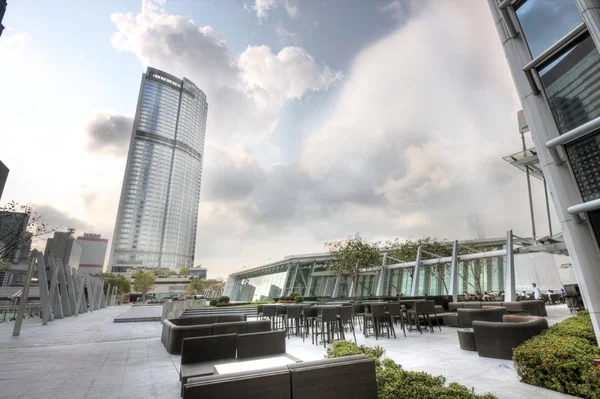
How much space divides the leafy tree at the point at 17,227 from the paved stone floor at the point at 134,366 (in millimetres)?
→ 3074

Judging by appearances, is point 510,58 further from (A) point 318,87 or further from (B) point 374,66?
(A) point 318,87

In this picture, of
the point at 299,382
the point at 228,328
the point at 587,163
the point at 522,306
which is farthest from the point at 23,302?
the point at 522,306

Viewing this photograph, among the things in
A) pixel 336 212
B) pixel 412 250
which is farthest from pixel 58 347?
pixel 336 212

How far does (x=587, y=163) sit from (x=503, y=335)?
3.43 metres

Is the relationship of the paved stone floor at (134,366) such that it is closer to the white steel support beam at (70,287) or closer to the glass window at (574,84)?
the glass window at (574,84)

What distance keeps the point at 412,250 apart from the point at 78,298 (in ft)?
94.1

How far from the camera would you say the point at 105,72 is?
16.0m

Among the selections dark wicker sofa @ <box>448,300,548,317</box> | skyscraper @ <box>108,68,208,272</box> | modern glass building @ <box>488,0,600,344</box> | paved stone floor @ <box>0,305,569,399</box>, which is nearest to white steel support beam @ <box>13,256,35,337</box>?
paved stone floor @ <box>0,305,569,399</box>

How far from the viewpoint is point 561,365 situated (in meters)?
3.55

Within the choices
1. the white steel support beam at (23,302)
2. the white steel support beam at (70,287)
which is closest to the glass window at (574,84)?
the white steel support beam at (23,302)

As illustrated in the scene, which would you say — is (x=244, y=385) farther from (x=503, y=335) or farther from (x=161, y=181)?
(x=161, y=181)

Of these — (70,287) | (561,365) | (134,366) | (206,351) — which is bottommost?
(134,366)

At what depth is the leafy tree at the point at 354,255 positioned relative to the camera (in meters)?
22.8

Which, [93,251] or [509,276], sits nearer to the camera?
[509,276]
